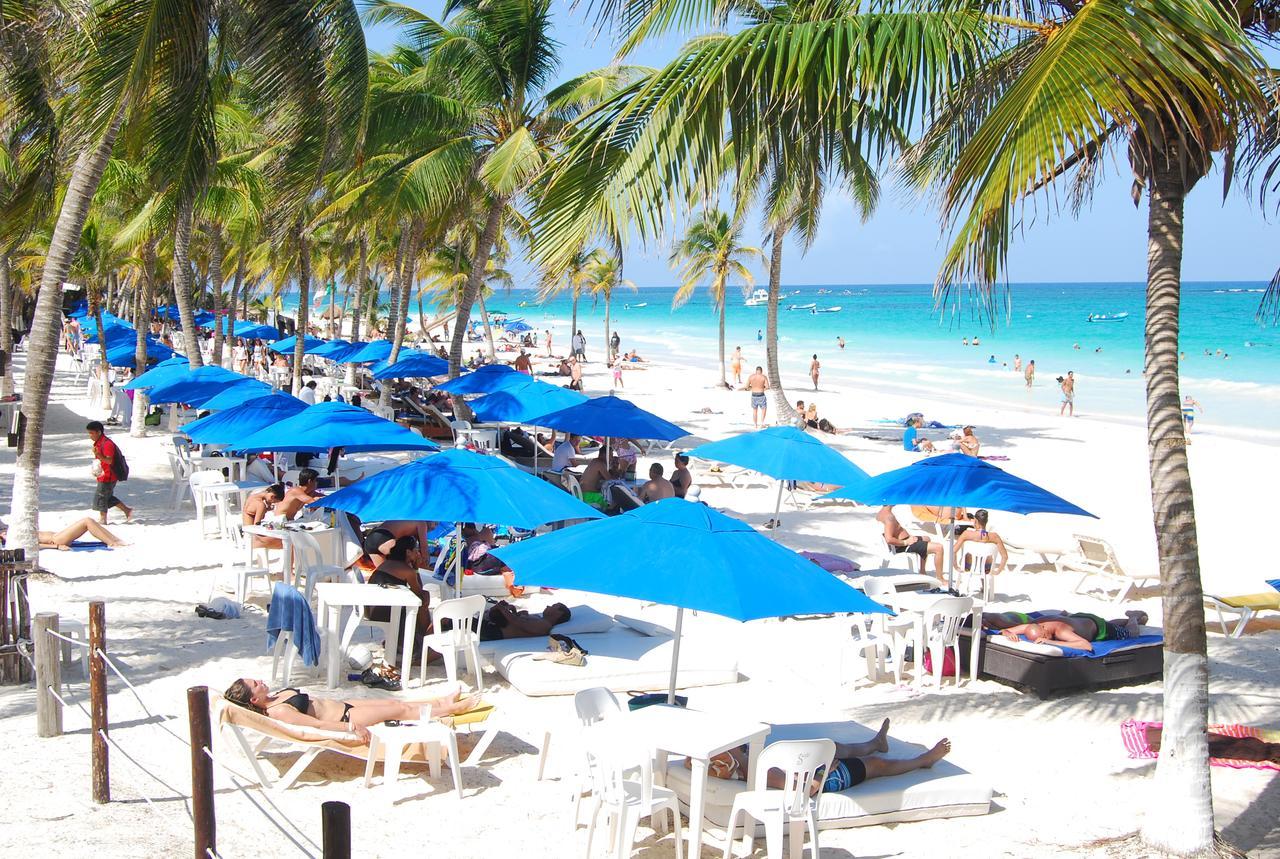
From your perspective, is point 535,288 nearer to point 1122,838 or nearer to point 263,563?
point 1122,838

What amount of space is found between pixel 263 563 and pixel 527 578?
552cm

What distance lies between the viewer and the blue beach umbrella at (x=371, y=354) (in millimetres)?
23312

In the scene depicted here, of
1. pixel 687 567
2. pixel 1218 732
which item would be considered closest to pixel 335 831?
pixel 687 567

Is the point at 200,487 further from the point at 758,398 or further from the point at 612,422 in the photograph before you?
the point at 758,398

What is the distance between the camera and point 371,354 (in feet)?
76.9

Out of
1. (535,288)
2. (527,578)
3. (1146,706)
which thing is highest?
(535,288)

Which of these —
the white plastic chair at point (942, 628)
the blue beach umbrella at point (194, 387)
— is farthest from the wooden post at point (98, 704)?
the blue beach umbrella at point (194, 387)

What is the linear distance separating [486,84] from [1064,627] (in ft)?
43.7

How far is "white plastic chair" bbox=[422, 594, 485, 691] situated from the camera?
7.19 metres

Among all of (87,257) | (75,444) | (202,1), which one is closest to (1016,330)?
(87,257)

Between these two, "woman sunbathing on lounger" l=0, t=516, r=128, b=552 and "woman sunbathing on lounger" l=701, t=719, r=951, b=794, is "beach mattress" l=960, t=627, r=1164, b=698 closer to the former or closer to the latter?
"woman sunbathing on lounger" l=701, t=719, r=951, b=794

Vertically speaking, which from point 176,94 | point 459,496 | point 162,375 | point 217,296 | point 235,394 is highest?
point 176,94

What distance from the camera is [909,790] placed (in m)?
5.70

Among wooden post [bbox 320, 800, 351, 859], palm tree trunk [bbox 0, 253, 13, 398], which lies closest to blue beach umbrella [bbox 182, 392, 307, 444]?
wooden post [bbox 320, 800, 351, 859]
